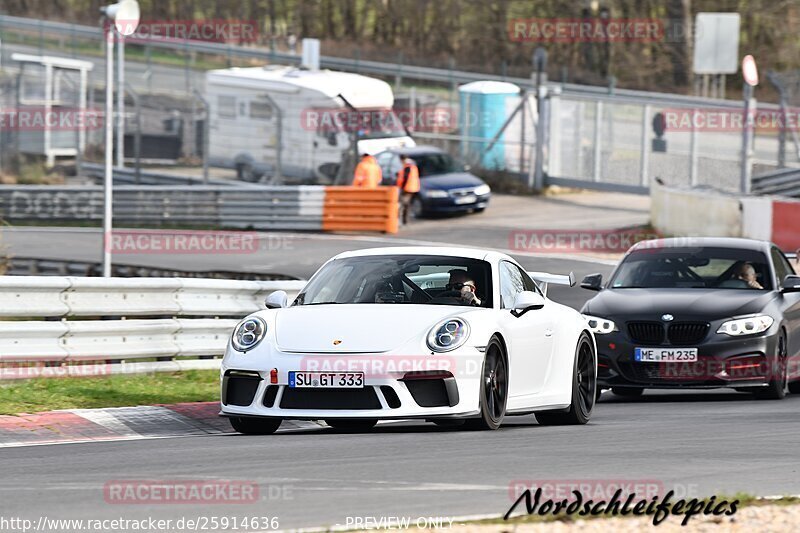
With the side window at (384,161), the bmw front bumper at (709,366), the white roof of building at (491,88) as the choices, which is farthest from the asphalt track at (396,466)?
the white roof of building at (491,88)

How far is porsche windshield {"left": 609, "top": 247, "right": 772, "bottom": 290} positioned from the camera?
1430 cm

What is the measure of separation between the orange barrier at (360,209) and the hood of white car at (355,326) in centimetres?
2253

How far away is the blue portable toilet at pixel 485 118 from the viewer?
40.9m

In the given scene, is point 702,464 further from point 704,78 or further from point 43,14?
point 43,14

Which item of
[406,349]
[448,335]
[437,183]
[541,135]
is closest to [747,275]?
[448,335]

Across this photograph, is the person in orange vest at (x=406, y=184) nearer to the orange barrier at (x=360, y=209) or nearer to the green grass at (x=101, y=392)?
the orange barrier at (x=360, y=209)

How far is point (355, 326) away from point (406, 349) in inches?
16.1

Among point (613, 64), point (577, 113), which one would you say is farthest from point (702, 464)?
point (613, 64)

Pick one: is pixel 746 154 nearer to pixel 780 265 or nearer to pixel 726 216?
pixel 726 216

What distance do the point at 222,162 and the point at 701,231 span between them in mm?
13400

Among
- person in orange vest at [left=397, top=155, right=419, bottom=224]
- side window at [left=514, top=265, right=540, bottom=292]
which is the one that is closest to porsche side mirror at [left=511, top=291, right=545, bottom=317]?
side window at [left=514, top=265, right=540, bottom=292]

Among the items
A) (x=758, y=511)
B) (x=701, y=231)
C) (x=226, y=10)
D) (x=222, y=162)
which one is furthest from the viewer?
(x=226, y=10)

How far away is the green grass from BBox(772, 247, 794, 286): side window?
520 centimetres

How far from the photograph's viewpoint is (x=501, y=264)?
439 inches
